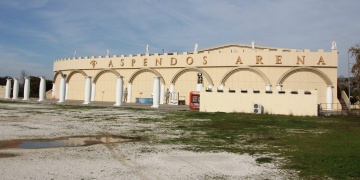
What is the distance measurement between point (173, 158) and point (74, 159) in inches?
109

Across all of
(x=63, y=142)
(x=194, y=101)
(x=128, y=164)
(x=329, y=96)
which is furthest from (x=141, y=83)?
(x=128, y=164)

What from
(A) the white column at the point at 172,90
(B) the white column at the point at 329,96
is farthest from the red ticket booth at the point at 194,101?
(B) the white column at the point at 329,96

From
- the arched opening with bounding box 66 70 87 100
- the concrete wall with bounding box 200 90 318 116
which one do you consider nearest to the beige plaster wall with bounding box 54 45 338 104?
the arched opening with bounding box 66 70 87 100

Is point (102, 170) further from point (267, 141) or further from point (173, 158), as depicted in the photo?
point (267, 141)

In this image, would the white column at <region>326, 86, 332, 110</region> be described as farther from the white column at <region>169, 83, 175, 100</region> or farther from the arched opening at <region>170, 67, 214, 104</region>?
the white column at <region>169, 83, 175, 100</region>

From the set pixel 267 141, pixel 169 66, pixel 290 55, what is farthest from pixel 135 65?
pixel 267 141

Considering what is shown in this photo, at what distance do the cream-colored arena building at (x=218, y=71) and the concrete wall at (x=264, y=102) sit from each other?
4.32 feet

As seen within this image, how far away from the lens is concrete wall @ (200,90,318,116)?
2983 centimetres

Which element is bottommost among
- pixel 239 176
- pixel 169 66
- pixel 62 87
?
pixel 239 176

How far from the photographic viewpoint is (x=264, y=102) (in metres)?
31.1

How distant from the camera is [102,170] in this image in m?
7.82

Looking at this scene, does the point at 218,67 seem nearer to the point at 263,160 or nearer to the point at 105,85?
the point at 105,85

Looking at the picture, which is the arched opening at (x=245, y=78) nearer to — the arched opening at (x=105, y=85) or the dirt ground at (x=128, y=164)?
the arched opening at (x=105, y=85)

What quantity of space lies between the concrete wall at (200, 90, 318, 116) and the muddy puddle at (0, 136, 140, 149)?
20.1 meters
